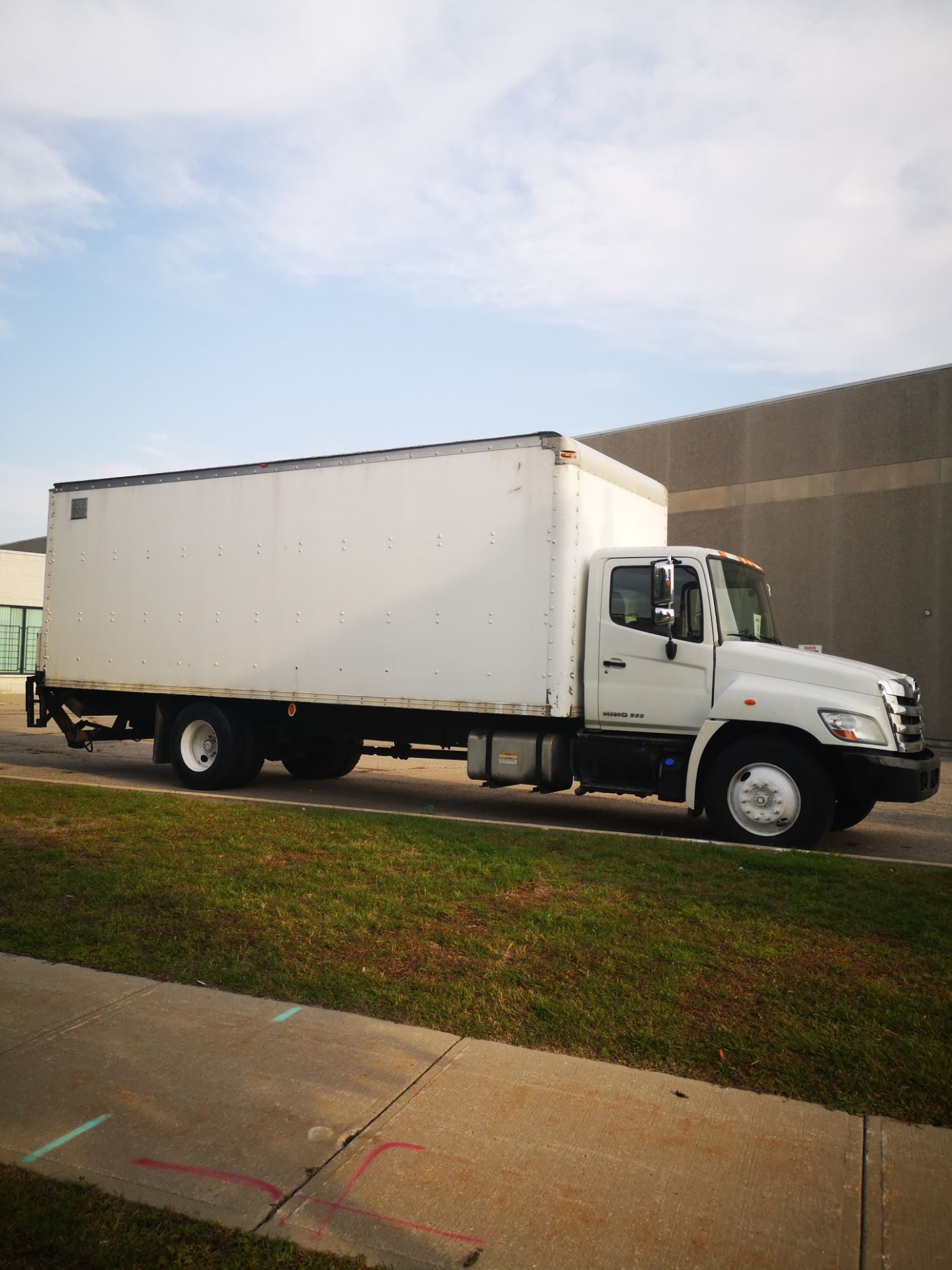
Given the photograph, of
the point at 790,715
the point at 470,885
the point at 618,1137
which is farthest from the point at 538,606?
the point at 618,1137

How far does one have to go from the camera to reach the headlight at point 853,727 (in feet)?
29.8

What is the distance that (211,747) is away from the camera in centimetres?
1293

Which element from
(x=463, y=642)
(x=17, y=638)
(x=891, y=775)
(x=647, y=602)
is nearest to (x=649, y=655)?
(x=647, y=602)

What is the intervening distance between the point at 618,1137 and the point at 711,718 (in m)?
6.42

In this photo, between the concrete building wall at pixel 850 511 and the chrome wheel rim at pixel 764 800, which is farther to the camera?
the concrete building wall at pixel 850 511

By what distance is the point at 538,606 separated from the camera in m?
10.5

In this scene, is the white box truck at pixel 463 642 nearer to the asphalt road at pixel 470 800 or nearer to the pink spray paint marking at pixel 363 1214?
the asphalt road at pixel 470 800

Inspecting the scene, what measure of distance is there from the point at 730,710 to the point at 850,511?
1798 cm

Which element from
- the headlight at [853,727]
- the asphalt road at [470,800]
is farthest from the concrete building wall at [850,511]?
the headlight at [853,727]

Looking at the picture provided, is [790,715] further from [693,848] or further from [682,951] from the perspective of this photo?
[682,951]

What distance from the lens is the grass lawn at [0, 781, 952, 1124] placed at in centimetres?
438

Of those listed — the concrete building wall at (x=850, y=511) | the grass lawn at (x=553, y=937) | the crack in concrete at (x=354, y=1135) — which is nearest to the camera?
the crack in concrete at (x=354, y=1135)

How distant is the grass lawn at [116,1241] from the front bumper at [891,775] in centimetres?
720

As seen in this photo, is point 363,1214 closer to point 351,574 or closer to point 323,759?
point 351,574
